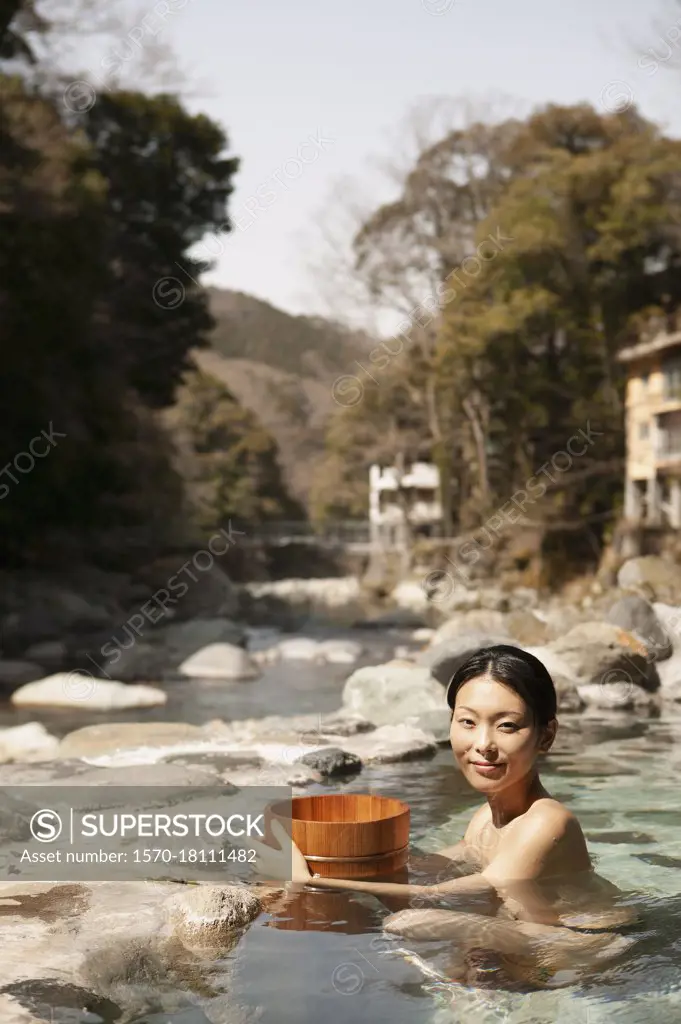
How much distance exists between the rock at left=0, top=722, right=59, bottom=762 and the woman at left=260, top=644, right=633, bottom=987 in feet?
16.1

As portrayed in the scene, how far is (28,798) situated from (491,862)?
2.97 m

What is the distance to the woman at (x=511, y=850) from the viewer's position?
3.99 metres

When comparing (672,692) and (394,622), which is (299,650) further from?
(672,692)

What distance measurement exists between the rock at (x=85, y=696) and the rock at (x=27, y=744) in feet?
7.25

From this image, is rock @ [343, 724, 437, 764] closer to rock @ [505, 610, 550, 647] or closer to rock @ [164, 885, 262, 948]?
rock @ [164, 885, 262, 948]

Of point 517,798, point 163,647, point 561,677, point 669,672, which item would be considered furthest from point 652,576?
point 517,798

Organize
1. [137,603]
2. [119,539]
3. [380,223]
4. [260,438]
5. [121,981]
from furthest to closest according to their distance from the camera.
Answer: [260,438] → [380,223] → [119,539] → [137,603] → [121,981]

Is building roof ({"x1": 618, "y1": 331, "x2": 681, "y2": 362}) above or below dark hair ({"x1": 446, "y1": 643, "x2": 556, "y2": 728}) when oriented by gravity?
above

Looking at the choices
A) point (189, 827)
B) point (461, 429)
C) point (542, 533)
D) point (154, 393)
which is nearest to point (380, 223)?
point (461, 429)

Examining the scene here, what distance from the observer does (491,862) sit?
4.18 metres

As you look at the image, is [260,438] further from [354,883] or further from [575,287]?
[354,883]

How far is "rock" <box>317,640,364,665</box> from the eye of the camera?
54.2 feet

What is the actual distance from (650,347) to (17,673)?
14.7m

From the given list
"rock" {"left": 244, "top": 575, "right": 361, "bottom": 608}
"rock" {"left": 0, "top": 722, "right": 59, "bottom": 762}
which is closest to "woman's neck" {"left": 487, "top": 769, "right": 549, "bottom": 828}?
"rock" {"left": 0, "top": 722, "right": 59, "bottom": 762}
